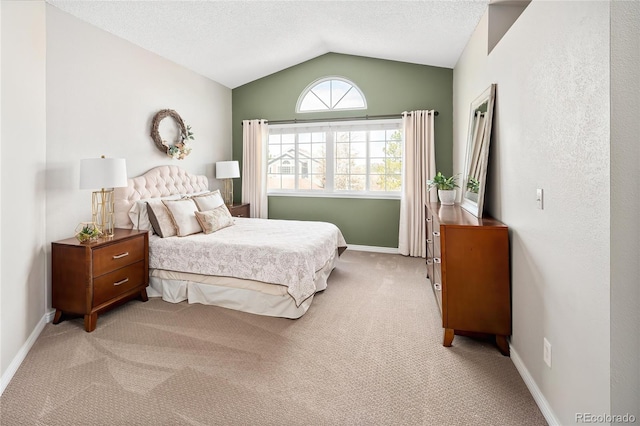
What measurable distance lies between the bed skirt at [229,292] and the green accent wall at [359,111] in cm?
205

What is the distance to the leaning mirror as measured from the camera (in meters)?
2.80

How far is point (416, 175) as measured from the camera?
4.99 meters

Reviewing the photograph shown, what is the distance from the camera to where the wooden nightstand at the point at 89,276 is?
2645mm

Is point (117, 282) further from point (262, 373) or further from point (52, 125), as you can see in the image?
point (262, 373)

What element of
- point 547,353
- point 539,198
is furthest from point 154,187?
point 547,353

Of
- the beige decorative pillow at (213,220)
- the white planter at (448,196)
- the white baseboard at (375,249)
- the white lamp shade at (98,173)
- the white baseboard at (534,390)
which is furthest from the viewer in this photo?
the white baseboard at (375,249)

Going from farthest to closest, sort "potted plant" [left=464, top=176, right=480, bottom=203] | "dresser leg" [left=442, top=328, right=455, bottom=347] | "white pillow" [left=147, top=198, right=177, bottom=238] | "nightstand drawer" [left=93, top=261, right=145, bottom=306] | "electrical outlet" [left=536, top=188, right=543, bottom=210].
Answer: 1. "white pillow" [left=147, top=198, right=177, bottom=238]
2. "potted plant" [left=464, top=176, right=480, bottom=203]
3. "nightstand drawer" [left=93, top=261, right=145, bottom=306]
4. "dresser leg" [left=442, top=328, right=455, bottom=347]
5. "electrical outlet" [left=536, top=188, right=543, bottom=210]

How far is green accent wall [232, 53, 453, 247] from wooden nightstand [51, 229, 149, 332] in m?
3.07


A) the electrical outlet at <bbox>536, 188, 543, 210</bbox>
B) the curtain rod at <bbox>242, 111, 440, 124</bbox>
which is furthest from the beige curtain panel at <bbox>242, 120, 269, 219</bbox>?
the electrical outlet at <bbox>536, 188, 543, 210</bbox>

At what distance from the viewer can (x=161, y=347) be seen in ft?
7.88

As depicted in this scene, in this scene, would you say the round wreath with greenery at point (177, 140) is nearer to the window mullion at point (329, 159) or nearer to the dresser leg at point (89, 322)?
the window mullion at point (329, 159)

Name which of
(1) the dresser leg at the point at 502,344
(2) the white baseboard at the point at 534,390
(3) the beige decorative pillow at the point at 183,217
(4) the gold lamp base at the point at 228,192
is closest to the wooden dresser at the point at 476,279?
(1) the dresser leg at the point at 502,344

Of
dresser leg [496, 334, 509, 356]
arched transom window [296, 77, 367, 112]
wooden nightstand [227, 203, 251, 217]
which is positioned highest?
arched transom window [296, 77, 367, 112]

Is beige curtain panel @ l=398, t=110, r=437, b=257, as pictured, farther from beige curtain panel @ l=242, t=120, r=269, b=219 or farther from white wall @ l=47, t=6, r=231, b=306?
white wall @ l=47, t=6, r=231, b=306
